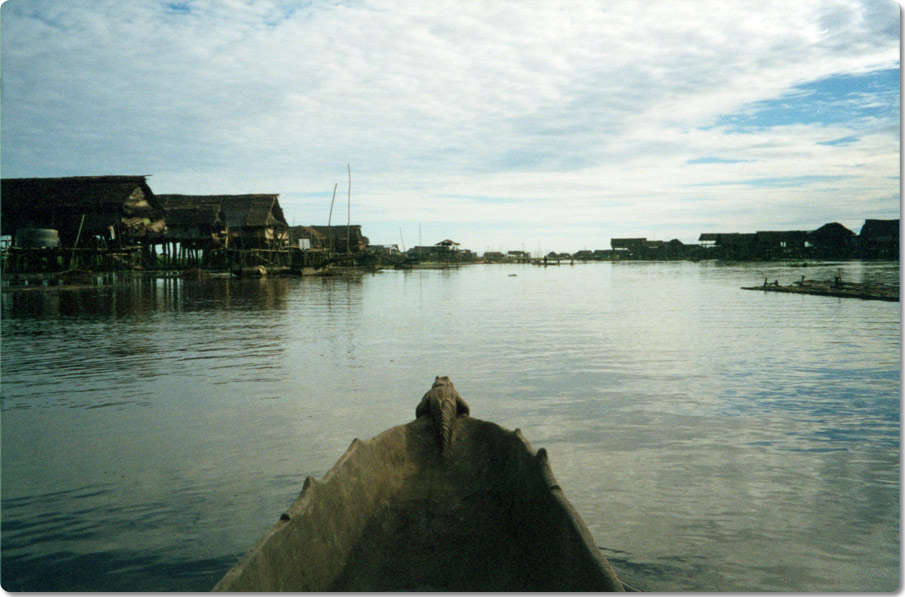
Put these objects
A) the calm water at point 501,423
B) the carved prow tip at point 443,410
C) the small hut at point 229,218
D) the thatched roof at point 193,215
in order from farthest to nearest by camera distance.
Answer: the small hut at point 229,218, the thatched roof at point 193,215, the carved prow tip at point 443,410, the calm water at point 501,423

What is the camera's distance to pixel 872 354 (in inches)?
348

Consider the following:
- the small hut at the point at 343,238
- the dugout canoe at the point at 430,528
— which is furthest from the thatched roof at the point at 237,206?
the dugout canoe at the point at 430,528

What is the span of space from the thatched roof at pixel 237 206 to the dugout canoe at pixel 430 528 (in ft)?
115

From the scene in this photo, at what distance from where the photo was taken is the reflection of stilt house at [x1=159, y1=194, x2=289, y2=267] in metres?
34.5

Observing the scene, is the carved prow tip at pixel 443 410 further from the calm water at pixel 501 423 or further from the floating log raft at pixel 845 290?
the floating log raft at pixel 845 290

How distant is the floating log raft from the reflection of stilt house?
89.4ft

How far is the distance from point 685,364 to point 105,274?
28.2 m

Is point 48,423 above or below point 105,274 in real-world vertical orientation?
below

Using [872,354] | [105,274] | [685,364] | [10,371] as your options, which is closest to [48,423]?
[10,371]

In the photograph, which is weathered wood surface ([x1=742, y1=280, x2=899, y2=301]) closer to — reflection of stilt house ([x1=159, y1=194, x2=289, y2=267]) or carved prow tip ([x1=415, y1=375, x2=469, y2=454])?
carved prow tip ([x1=415, y1=375, x2=469, y2=454])

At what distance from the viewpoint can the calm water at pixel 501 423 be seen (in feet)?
10.3

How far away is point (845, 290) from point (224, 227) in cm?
3220

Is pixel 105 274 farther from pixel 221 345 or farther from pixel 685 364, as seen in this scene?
pixel 685 364

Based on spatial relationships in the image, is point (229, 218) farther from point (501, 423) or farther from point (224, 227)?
point (501, 423)
